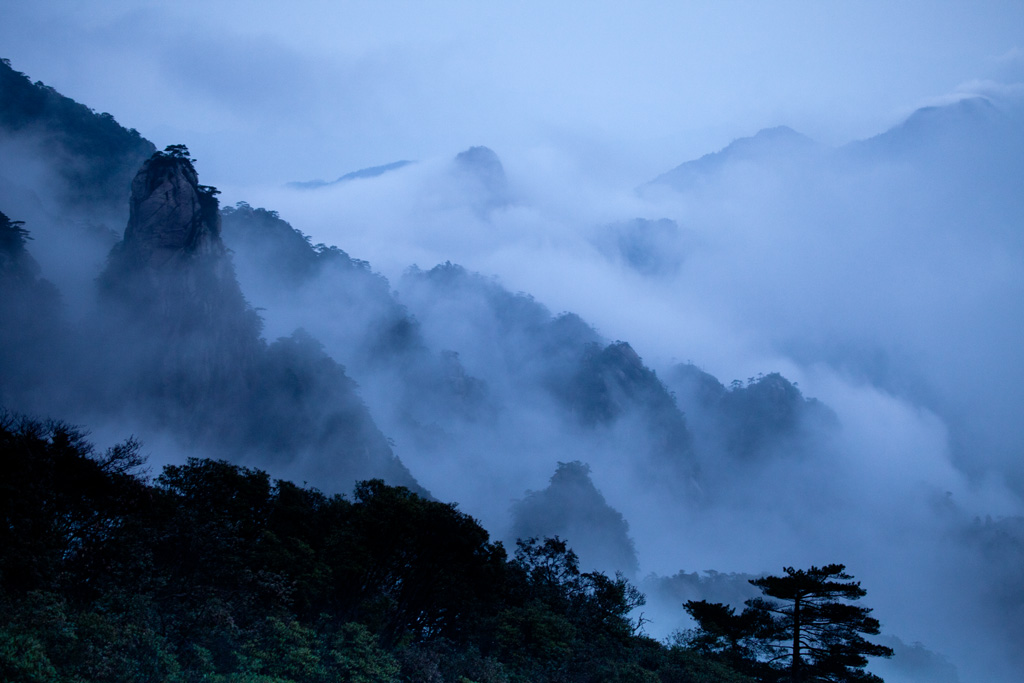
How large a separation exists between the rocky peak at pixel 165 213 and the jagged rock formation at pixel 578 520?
9634 cm

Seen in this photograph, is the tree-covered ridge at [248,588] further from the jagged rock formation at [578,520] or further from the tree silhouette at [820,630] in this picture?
the jagged rock formation at [578,520]

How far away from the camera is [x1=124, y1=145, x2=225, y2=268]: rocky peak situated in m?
99.3

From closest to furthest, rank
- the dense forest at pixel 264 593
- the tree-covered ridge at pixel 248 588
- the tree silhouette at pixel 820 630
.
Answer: the tree-covered ridge at pixel 248 588, the dense forest at pixel 264 593, the tree silhouette at pixel 820 630

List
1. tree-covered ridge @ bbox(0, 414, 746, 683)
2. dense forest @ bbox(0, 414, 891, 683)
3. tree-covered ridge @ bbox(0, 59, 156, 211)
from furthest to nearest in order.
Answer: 1. tree-covered ridge @ bbox(0, 59, 156, 211)
2. dense forest @ bbox(0, 414, 891, 683)
3. tree-covered ridge @ bbox(0, 414, 746, 683)

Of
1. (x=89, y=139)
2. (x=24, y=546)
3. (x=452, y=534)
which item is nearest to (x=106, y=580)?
(x=24, y=546)

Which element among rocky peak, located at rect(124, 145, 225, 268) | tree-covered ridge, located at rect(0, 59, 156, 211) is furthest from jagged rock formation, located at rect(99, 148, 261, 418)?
tree-covered ridge, located at rect(0, 59, 156, 211)

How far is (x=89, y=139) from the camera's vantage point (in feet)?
497

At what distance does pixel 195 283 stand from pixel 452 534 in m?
85.6

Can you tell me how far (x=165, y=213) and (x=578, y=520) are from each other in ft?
367

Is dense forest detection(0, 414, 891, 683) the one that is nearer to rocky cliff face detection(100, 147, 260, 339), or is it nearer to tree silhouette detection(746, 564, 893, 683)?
tree silhouette detection(746, 564, 893, 683)

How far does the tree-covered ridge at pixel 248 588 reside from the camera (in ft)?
60.5


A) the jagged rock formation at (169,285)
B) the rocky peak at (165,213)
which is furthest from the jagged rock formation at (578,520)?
the rocky peak at (165,213)

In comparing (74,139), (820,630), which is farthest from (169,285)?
(820,630)

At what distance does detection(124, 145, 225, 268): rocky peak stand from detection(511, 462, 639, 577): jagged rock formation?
96.3 meters
